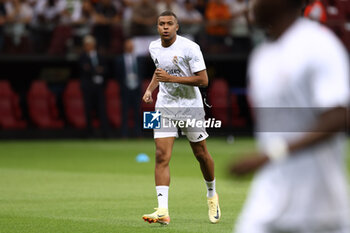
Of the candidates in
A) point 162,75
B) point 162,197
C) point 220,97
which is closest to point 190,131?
point 162,75

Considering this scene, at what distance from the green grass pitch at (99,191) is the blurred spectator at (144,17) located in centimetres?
403

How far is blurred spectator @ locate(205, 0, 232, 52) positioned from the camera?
26.1 meters

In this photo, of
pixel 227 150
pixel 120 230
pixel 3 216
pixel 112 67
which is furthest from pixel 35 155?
pixel 120 230

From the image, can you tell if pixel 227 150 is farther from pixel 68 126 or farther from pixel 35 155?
pixel 68 126

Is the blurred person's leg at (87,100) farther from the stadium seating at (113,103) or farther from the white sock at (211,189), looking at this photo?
the white sock at (211,189)

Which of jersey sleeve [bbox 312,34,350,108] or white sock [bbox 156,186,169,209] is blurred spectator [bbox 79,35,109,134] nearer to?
white sock [bbox 156,186,169,209]

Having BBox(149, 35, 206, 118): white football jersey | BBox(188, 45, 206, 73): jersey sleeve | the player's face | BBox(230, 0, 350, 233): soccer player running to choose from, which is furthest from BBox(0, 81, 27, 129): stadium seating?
BBox(230, 0, 350, 233): soccer player running

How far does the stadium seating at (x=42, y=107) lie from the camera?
1044 inches

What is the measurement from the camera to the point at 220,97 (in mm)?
27750

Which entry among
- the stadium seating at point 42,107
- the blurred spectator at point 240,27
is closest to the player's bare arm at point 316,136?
the blurred spectator at point 240,27

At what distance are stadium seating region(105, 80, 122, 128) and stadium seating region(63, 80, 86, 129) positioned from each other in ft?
2.79

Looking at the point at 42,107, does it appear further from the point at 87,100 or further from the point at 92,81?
the point at 92,81

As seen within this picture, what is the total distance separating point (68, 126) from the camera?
27.3m

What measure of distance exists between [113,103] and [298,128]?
75.7 ft
